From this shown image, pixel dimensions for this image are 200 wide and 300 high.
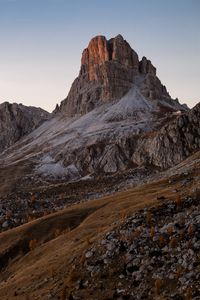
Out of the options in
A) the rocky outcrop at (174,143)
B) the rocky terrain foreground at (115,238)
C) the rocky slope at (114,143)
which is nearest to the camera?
the rocky terrain foreground at (115,238)

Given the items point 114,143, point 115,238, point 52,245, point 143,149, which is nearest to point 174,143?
point 143,149

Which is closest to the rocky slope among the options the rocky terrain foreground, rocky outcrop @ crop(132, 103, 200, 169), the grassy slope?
rocky outcrop @ crop(132, 103, 200, 169)

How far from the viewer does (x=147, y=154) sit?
129500 millimetres

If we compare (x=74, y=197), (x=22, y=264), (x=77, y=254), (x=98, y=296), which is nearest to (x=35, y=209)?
(x=74, y=197)

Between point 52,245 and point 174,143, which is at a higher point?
point 174,143

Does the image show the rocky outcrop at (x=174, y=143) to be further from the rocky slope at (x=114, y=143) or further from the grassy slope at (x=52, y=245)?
the grassy slope at (x=52, y=245)

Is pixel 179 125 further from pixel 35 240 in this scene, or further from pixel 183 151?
pixel 35 240

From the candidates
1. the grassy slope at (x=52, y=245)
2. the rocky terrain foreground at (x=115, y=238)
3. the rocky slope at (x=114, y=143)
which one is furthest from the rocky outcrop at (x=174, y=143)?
the grassy slope at (x=52, y=245)

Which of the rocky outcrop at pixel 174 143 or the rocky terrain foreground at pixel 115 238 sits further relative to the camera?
the rocky outcrop at pixel 174 143

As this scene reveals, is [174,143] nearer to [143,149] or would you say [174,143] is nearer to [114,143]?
[143,149]

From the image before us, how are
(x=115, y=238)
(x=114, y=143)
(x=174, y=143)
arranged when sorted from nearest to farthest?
(x=115, y=238), (x=174, y=143), (x=114, y=143)

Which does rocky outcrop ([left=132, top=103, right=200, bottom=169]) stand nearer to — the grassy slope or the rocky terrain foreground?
the rocky terrain foreground

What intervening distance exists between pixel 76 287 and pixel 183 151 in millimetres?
95793

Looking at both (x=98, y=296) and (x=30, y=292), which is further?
(x=30, y=292)
